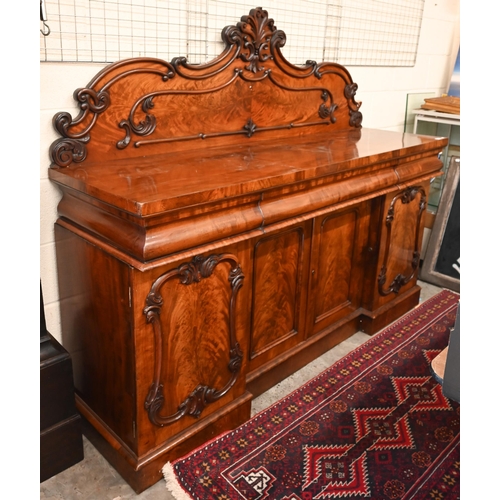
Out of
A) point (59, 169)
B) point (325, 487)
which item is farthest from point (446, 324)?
point (59, 169)

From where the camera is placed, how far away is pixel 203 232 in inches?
63.4

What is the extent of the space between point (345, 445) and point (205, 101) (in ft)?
4.95

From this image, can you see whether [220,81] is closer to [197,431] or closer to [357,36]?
[357,36]

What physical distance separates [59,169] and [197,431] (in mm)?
1057

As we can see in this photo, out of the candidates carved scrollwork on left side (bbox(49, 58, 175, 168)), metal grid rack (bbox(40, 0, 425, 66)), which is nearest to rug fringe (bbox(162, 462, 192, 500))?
carved scrollwork on left side (bbox(49, 58, 175, 168))

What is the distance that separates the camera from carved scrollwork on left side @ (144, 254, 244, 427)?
1.61 meters

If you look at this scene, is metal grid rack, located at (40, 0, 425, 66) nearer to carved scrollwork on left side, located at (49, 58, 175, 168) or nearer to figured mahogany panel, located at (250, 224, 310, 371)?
Result: carved scrollwork on left side, located at (49, 58, 175, 168)

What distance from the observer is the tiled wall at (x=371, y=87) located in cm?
177

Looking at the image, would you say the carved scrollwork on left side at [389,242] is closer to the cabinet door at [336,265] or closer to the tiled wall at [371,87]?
the cabinet door at [336,265]

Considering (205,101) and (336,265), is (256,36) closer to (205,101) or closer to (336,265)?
(205,101)

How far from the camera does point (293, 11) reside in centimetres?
253

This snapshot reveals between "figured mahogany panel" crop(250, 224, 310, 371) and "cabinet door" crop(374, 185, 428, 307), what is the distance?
607 millimetres

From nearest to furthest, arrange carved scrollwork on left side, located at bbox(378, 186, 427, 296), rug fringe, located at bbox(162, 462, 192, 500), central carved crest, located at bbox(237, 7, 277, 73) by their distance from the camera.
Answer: rug fringe, located at bbox(162, 462, 192, 500) → central carved crest, located at bbox(237, 7, 277, 73) → carved scrollwork on left side, located at bbox(378, 186, 427, 296)

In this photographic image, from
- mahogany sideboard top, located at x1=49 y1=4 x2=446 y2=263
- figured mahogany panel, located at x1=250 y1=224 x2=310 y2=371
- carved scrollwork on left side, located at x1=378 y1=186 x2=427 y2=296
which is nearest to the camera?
mahogany sideboard top, located at x1=49 y1=4 x2=446 y2=263
